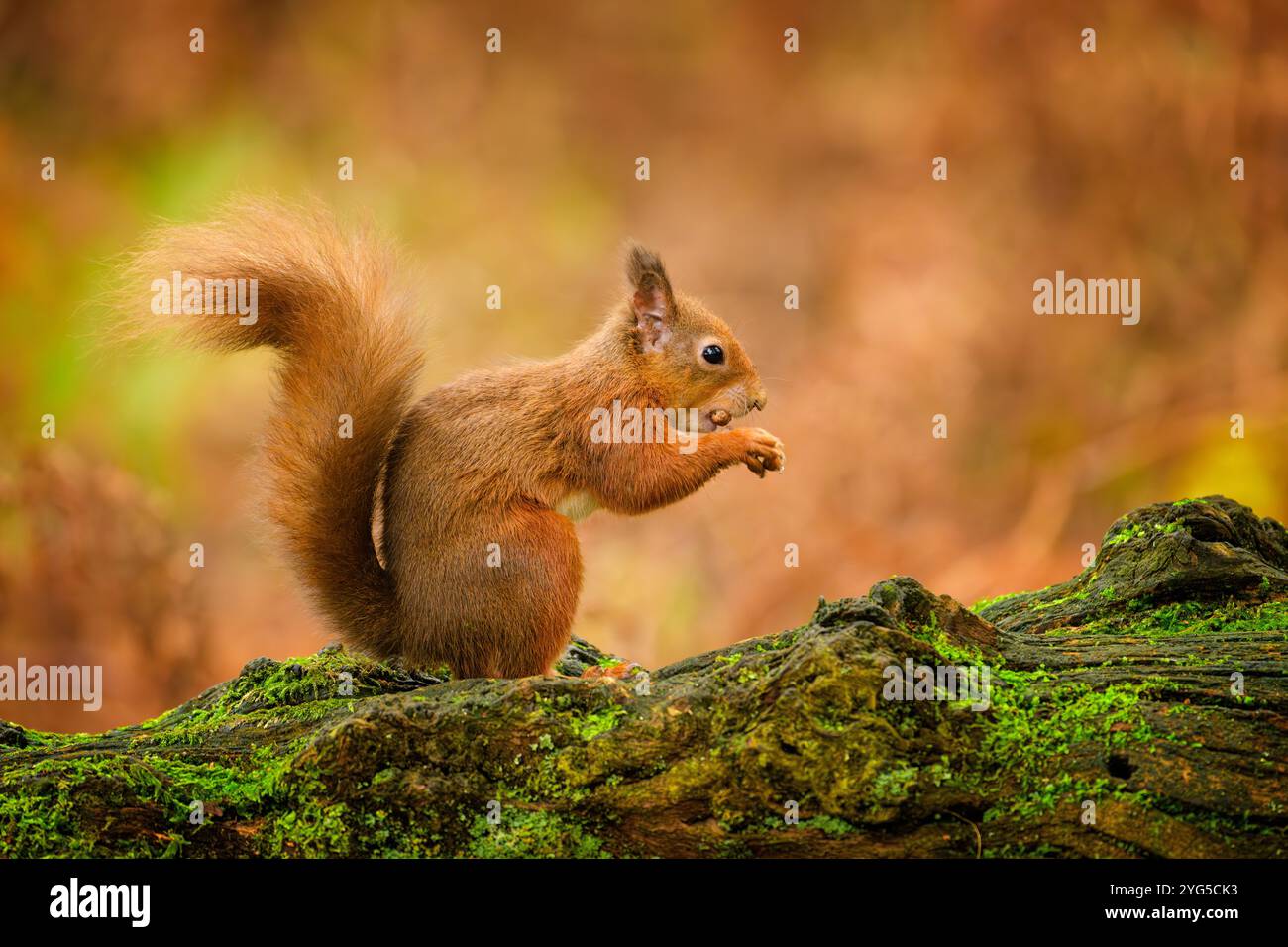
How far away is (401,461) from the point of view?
3105 mm

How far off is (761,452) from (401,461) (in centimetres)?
94

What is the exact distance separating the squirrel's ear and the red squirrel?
0.31 meters

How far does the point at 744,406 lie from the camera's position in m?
3.60

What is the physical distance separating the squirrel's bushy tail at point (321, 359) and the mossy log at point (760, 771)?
739 millimetres

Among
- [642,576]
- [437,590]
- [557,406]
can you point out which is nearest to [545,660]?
[437,590]

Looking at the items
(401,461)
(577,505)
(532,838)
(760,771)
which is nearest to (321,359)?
(401,461)

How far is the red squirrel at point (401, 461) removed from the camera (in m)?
2.89

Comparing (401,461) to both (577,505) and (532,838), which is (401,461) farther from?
(532,838)

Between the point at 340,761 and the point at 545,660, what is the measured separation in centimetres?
93

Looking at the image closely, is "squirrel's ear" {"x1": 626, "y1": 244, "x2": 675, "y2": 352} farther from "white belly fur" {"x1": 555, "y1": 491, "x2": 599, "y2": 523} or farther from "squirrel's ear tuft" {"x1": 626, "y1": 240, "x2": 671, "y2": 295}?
"white belly fur" {"x1": 555, "y1": 491, "x2": 599, "y2": 523}

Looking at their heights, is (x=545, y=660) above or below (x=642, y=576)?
below

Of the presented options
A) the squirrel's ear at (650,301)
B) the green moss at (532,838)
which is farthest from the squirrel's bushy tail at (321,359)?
the green moss at (532,838)

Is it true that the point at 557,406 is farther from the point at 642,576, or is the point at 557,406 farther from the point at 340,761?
the point at 642,576
